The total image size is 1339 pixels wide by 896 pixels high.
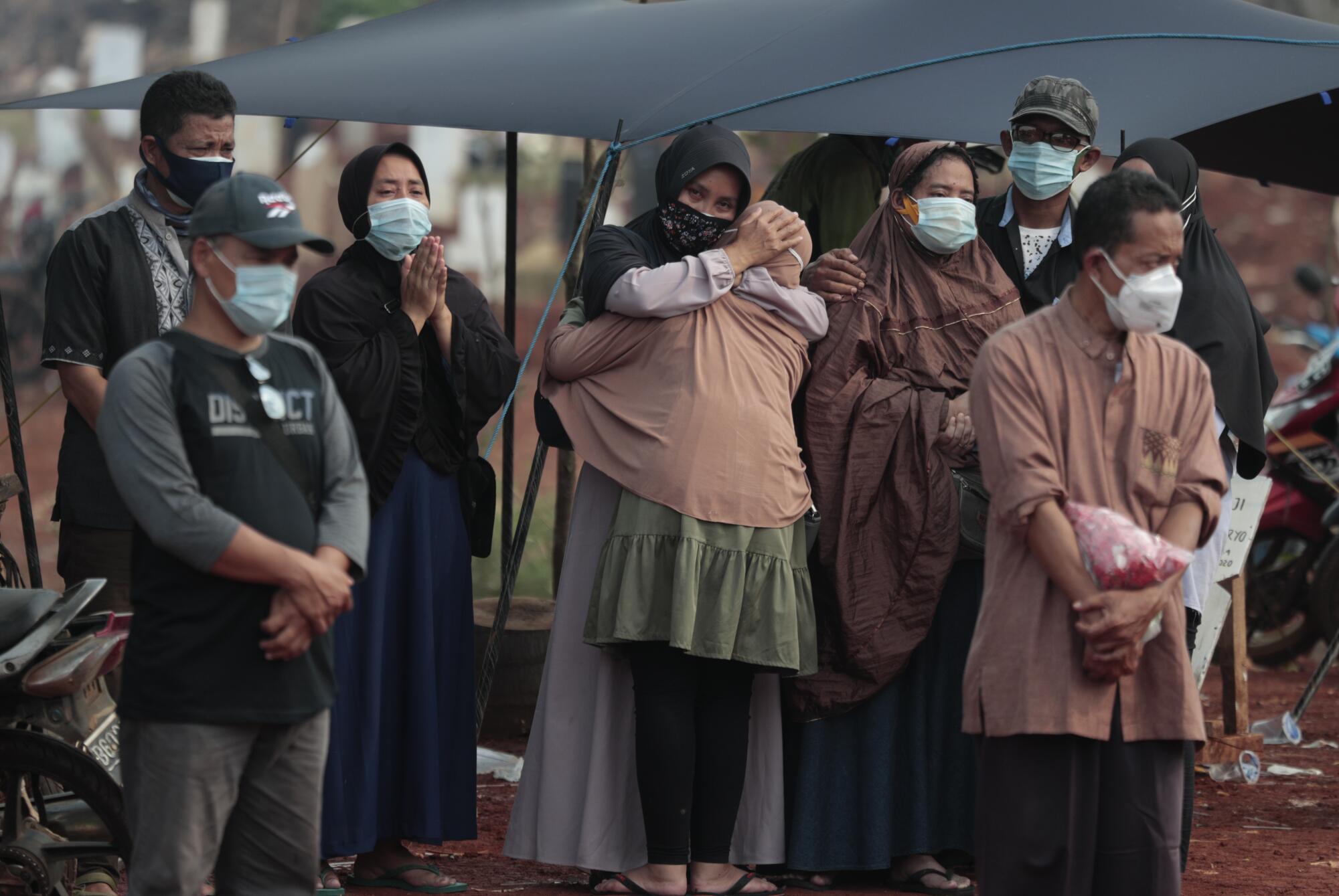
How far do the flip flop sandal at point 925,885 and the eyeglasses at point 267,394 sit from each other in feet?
7.75

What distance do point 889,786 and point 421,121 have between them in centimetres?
240

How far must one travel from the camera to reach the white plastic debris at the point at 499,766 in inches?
256

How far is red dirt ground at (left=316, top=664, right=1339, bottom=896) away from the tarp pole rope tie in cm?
118

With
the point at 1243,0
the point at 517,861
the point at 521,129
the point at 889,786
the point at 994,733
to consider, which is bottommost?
the point at 517,861

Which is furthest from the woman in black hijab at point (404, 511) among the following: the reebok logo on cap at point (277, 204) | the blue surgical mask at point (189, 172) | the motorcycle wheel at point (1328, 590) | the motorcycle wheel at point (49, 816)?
the motorcycle wheel at point (1328, 590)

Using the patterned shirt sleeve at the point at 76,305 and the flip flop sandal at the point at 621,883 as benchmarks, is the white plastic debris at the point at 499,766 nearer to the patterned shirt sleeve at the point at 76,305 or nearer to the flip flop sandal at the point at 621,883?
the flip flop sandal at the point at 621,883

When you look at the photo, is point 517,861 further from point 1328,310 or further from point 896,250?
point 1328,310

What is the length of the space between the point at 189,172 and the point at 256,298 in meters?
1.32

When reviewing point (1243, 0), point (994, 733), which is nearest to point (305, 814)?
point (994, 733)

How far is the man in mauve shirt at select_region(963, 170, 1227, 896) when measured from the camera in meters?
3.40

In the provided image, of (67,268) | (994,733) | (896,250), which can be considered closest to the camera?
(994,733)

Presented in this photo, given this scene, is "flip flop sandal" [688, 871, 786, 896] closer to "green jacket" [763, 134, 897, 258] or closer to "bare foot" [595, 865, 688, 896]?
"bare foot" [595, 865, 688, 896]

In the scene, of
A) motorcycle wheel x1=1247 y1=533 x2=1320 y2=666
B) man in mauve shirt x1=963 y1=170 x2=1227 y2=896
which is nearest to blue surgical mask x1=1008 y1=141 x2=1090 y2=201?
man in mauve shirt x1=963 y1=170 x2=1227 y2=896

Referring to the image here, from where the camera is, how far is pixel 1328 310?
47.5 ft
